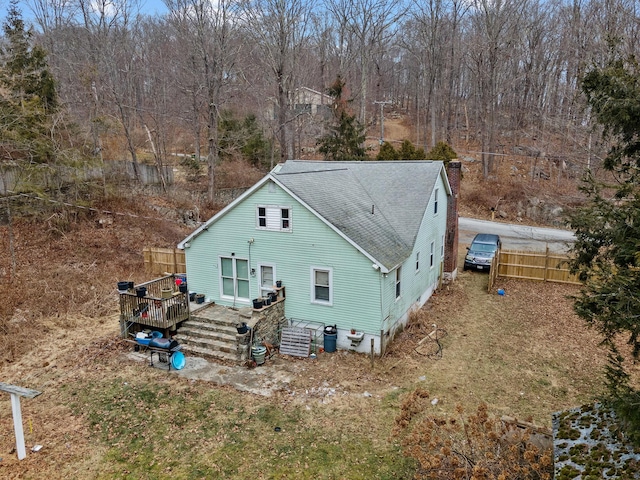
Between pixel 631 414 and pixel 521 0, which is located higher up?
pixel 521 0

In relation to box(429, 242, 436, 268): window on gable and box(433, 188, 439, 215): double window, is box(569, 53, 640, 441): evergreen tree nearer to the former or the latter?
box(433, 188, 439, 215): double window

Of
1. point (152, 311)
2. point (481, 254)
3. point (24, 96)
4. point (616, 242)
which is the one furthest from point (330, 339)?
point (24, 96)

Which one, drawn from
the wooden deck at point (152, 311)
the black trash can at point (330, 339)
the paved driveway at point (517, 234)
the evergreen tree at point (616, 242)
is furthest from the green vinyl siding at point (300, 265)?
the paved driveway at point (517, 234)

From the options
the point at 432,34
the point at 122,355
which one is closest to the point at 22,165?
the point at 122,355

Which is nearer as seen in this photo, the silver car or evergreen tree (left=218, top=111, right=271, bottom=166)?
the silver car

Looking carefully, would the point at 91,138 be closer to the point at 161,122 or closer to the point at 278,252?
the point at 161,122

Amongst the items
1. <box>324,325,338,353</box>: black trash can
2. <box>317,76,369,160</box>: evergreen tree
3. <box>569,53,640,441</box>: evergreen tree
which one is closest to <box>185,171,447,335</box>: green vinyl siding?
<box>324,325,338,353</box>: black trash can
